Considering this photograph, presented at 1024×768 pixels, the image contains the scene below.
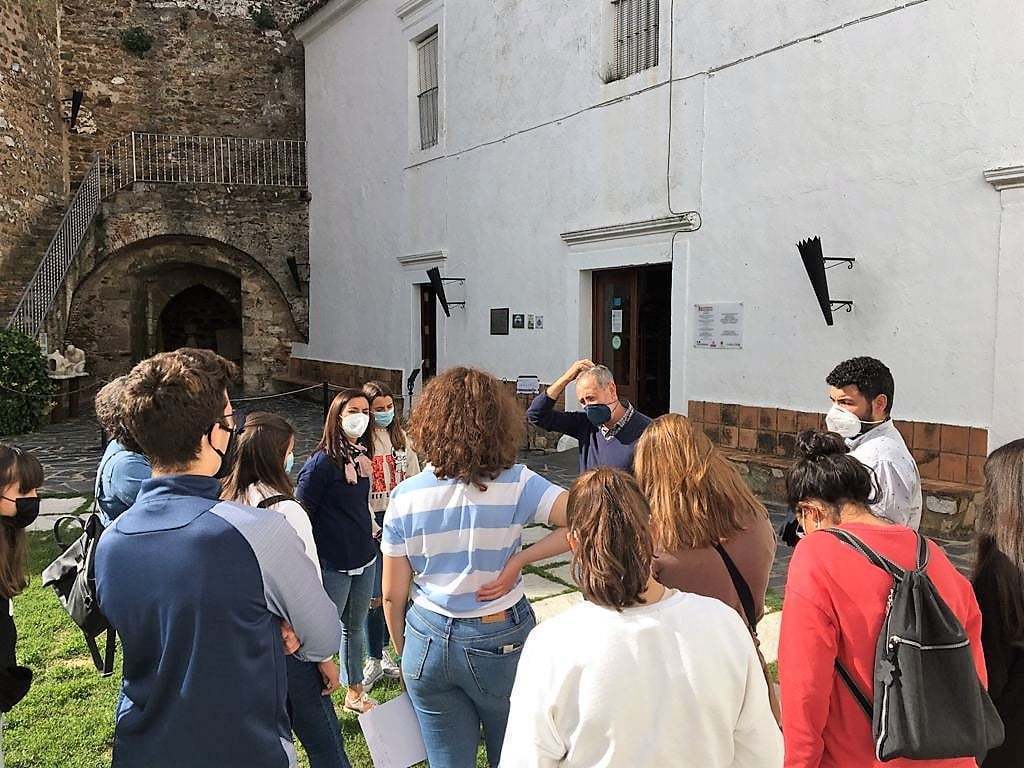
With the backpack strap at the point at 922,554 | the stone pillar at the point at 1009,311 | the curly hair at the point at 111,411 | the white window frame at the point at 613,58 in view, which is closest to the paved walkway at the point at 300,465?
the backpack strap at the point at 922,554

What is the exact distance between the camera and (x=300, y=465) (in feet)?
30.8

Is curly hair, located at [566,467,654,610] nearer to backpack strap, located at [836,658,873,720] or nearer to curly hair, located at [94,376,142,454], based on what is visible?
backpack strap, located at [836,658,873,720]

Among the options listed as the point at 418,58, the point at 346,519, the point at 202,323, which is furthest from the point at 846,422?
the point at 202,323

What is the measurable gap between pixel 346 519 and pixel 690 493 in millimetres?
1739

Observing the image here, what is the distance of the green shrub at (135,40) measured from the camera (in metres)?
16.3

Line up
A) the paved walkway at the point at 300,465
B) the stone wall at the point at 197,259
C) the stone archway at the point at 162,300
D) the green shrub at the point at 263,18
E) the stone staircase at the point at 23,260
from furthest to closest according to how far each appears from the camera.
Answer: the green shrub at the point at 263,18 → the stone archway at the point at 162,300 → the stone wall at the point at 197,259 → the stone staircase at the point at 23,260 → the paved walkway at the point at 300,465

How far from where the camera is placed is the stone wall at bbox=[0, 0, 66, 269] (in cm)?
1332

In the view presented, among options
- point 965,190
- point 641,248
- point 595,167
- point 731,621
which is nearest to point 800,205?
point 965,190

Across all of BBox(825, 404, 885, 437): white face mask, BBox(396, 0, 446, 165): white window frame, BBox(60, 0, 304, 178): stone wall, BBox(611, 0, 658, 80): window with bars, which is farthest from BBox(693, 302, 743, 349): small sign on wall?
BBox(60, 0, 304, 178): stone wall

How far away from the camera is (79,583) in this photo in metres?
2.54

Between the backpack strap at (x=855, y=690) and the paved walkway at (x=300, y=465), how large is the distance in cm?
61

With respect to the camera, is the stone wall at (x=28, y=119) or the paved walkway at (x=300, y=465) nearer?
the paved walkway at (x=300, y=465)

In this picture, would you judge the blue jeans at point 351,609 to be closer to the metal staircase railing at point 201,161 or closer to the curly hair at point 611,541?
the curly hair at point 611,541

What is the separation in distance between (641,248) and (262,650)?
7467 mm
